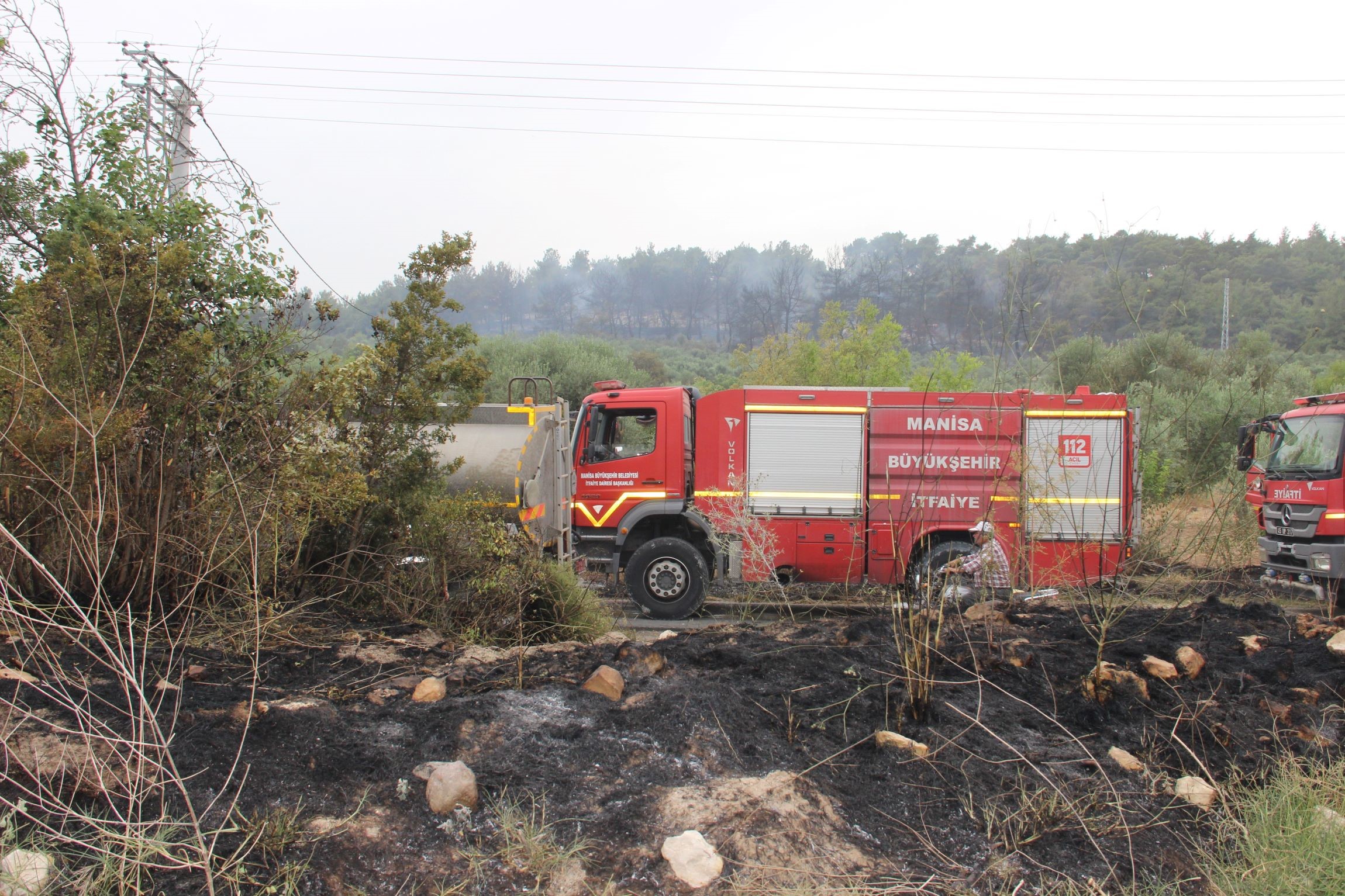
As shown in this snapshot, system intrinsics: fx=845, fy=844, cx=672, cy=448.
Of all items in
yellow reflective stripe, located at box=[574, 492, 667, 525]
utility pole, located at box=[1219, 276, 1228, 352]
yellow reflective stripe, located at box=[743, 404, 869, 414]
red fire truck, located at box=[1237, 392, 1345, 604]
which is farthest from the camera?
yellow reflective stripe, located at box=[574, 492, 667, 525]

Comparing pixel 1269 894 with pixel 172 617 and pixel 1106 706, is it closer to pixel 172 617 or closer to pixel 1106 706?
pixel 1106 706

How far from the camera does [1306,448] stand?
987 centimetres

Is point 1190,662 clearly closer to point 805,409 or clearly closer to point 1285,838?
point 1285,838

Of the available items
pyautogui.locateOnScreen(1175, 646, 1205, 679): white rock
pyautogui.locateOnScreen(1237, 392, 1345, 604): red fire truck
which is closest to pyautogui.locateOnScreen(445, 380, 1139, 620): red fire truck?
pyautogui.locateOnScreen(1237, 392, 1345, 604): red fire truck

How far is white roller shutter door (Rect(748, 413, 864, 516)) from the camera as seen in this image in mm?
9523

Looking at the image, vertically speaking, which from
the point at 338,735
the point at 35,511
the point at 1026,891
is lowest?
the point at 1026,891

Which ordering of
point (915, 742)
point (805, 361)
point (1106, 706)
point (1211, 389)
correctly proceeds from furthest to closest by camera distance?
point (805, 361) → point (1211, 389) → point (1106, 706) → point (915, 742)

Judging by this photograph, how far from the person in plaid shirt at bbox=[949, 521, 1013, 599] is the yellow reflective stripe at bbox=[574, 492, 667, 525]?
3555 mm

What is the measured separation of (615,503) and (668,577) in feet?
3.72

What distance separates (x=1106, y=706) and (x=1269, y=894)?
61.9 inches

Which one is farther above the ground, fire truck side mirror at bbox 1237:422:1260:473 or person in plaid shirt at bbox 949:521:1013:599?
fire truck side mirror at bbox 1237:422:1260:473

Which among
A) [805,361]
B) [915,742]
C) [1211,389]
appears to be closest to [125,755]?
[915,742]

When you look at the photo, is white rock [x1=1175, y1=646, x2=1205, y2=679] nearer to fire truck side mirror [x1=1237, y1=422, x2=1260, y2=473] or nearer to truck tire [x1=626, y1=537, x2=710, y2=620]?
truck tire [x1=626, y1=537, x2=710, y2=620]

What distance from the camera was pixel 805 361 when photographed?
2906 cm
